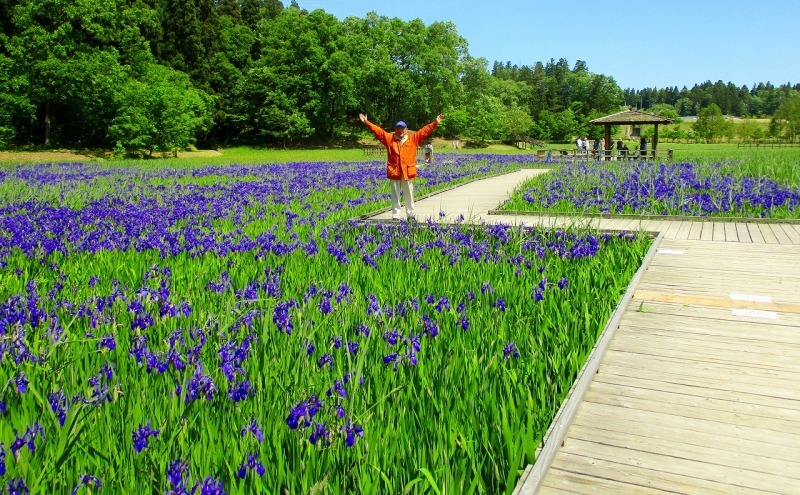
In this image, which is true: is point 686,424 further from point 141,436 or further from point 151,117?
point 151,117

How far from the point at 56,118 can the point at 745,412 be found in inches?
1919

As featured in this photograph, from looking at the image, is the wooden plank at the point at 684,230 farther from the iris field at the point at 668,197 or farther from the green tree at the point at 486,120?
the green tree at the point at 486,120

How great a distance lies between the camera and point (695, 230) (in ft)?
30.9

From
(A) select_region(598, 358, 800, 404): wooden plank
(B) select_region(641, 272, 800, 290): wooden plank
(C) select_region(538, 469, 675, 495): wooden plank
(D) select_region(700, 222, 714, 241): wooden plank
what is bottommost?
(C) select_region(538, 469, 675, 495): wooden plank

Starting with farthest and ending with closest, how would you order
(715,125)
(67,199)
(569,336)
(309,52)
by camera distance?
(715,125) < (309,52) < (67,199) < (569,336)

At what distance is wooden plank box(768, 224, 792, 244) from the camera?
8378 mm

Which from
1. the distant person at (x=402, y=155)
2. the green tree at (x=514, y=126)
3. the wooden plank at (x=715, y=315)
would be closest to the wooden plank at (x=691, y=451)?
the wooden plank at (x=715, y=315)

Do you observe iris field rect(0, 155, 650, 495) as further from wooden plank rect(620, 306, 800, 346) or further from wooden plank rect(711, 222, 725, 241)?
wooden plank rect(711, 222, 725, 241)

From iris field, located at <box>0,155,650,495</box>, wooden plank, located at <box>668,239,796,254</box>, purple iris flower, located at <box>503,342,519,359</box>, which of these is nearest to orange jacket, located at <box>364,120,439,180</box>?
iris field, located at <box>0,155,650,495</box>

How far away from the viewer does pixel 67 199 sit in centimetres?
1192

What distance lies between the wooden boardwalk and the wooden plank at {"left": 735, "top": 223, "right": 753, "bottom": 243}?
206 cm

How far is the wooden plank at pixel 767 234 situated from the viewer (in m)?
8.41

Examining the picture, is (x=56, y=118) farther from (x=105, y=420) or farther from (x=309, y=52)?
(x=105, y=420)

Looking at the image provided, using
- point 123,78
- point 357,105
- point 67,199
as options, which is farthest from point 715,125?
point 67,199
